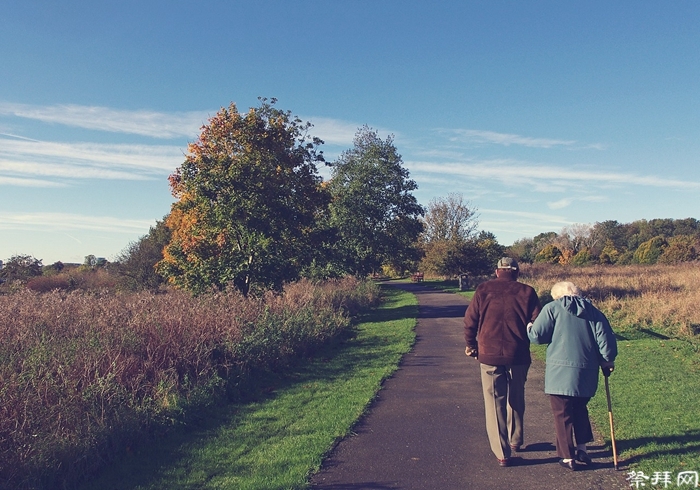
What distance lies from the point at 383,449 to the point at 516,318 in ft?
6.63

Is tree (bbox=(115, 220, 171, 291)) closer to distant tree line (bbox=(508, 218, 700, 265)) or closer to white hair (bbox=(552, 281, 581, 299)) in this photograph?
white hair (bbox=(552, 281, 581, 299))

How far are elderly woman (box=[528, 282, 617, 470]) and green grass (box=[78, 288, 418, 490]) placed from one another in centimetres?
247

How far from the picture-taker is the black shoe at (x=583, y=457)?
539cm

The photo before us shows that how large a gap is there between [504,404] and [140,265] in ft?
99.2

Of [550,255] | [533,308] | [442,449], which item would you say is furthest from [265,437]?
[550,255]

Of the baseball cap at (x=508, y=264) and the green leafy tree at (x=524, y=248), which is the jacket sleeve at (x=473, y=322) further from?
the green leafy tree at (x=524, y=248)

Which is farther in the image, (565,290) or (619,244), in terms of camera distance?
(619,244)

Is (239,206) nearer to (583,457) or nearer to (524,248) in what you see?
(583,457)

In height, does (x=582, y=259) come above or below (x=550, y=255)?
below

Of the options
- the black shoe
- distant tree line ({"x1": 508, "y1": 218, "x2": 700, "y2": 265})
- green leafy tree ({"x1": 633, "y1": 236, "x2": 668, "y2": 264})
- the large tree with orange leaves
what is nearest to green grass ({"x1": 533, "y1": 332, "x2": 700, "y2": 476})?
the black shoe

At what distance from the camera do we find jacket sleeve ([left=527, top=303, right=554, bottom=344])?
17.8 feet

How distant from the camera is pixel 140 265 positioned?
107 feet

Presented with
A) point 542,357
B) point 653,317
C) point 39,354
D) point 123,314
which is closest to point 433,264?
point 653,317

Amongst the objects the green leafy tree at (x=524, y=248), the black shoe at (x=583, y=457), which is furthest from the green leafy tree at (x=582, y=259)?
the black shoe at (x=583, y=457)
